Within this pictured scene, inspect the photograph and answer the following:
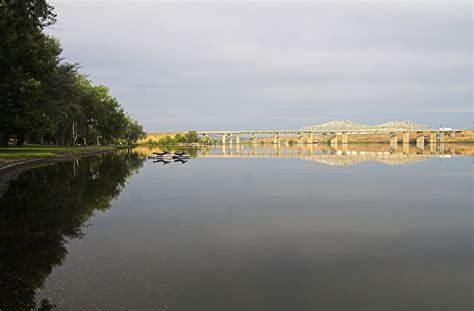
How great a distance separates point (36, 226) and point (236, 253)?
24.7 feet

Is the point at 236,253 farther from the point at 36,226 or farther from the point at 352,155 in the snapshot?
the point at 352,155

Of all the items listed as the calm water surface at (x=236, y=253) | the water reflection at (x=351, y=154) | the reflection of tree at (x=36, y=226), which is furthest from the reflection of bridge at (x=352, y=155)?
the reflection of tree at (x=36, y=226)

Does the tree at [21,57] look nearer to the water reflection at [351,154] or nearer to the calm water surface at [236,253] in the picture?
the calm water surface at [236,253]

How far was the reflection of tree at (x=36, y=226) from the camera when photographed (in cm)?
789

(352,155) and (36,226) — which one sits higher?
(36,226)

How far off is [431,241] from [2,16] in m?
33.2

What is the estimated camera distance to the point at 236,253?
1012cm

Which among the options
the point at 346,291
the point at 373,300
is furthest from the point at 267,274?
the point at 373,300

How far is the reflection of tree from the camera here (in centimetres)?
789

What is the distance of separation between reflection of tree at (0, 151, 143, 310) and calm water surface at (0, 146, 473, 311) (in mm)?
43

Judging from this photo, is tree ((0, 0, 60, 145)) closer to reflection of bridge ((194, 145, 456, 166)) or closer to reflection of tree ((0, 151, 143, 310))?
reflection of tree ((0, 151, 143, 310))

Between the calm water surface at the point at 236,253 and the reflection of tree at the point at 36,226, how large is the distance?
0.04m

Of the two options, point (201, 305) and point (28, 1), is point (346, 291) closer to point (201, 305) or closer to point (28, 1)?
point (201, 305)

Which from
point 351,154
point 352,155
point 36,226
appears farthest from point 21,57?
point 351,154
